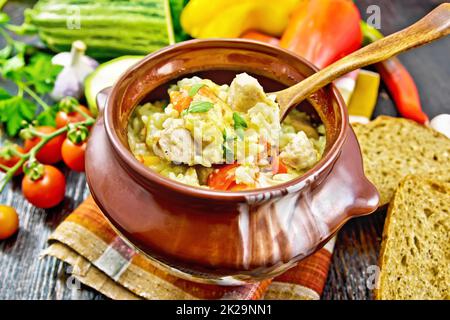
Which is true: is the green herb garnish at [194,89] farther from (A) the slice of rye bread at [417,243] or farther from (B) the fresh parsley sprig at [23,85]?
(B) the fresh parsley sprig at [23,85]

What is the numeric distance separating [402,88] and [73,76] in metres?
2.01

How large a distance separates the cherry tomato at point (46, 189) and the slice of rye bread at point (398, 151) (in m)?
1.57

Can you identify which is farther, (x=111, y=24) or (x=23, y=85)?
(x=111, y=24)

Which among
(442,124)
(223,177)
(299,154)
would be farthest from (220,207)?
(442,124)

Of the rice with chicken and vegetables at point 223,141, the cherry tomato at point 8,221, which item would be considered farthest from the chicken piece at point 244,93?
the cherry tomato at point 8,221

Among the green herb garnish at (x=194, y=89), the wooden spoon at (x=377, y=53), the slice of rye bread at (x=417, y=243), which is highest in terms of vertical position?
the wooden spoon at (x=377, y=53)

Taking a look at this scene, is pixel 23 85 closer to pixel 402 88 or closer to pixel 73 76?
pixel 73 76

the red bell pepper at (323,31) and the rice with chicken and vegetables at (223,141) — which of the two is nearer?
the rice with chicken and vegetables at (223,141)

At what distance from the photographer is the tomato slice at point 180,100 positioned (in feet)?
6.49

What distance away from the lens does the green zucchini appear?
3.40m

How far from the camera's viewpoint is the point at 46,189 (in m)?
2.57

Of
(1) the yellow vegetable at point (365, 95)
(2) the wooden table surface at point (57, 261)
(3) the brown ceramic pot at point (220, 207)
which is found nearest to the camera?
(3) the brown ceramic pot at point (220, 207)

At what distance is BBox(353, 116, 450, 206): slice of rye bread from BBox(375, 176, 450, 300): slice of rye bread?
158mm

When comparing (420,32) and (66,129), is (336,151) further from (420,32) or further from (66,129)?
(66,129)
